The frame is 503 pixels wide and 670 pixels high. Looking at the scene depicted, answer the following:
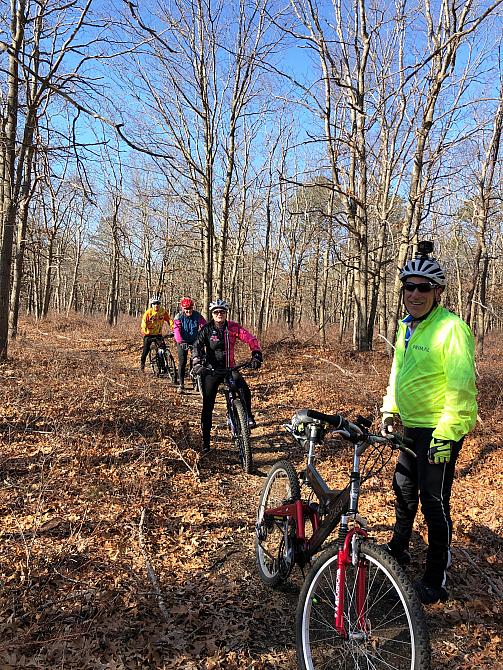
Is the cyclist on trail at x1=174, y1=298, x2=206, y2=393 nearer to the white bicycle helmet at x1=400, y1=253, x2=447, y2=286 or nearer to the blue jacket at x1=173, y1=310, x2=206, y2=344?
the blue jacket at x1=173, y1=310, x2=206, y2=344

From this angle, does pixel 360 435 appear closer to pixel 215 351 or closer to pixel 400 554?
pixel 400 554

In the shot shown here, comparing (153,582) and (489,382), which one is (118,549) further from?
(489,382)

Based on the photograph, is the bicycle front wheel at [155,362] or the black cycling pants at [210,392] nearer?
the black cycling pants at [210,392]

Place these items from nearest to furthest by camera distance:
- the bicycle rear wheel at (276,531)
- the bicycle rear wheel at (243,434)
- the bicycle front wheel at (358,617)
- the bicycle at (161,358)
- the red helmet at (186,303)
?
1. the bicycle front wheel at (358,617)
2. the bicycle rear wheel at (276,531)
3. the bicycle rear wheel at (243,434)
4. the red helmet at (186,303)
5. the bicycle at (161,358)

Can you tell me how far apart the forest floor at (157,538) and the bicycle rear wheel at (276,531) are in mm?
171

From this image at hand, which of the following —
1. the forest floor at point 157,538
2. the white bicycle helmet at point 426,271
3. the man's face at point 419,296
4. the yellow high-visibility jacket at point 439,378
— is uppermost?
the white bicycle helmet at point 426,271

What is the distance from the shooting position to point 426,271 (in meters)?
3.23

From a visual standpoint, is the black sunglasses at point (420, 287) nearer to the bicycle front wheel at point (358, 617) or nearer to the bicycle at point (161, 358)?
the bicycle front wheel at point (358, 617)

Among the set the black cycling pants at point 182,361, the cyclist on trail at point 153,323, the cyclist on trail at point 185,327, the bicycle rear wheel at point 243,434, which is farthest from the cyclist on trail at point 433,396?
the cyclist on trail at point 153,323

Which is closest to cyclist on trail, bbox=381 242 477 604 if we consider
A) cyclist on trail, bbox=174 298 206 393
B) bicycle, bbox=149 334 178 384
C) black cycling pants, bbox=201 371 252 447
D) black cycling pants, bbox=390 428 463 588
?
black cycling pants, bbox=390 428 463 588

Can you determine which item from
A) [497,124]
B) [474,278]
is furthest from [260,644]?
[497,124]

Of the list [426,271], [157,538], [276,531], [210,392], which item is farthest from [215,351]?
[426,271]

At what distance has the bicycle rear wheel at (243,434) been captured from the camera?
5965 millimetres

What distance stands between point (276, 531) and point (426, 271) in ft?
7.82
